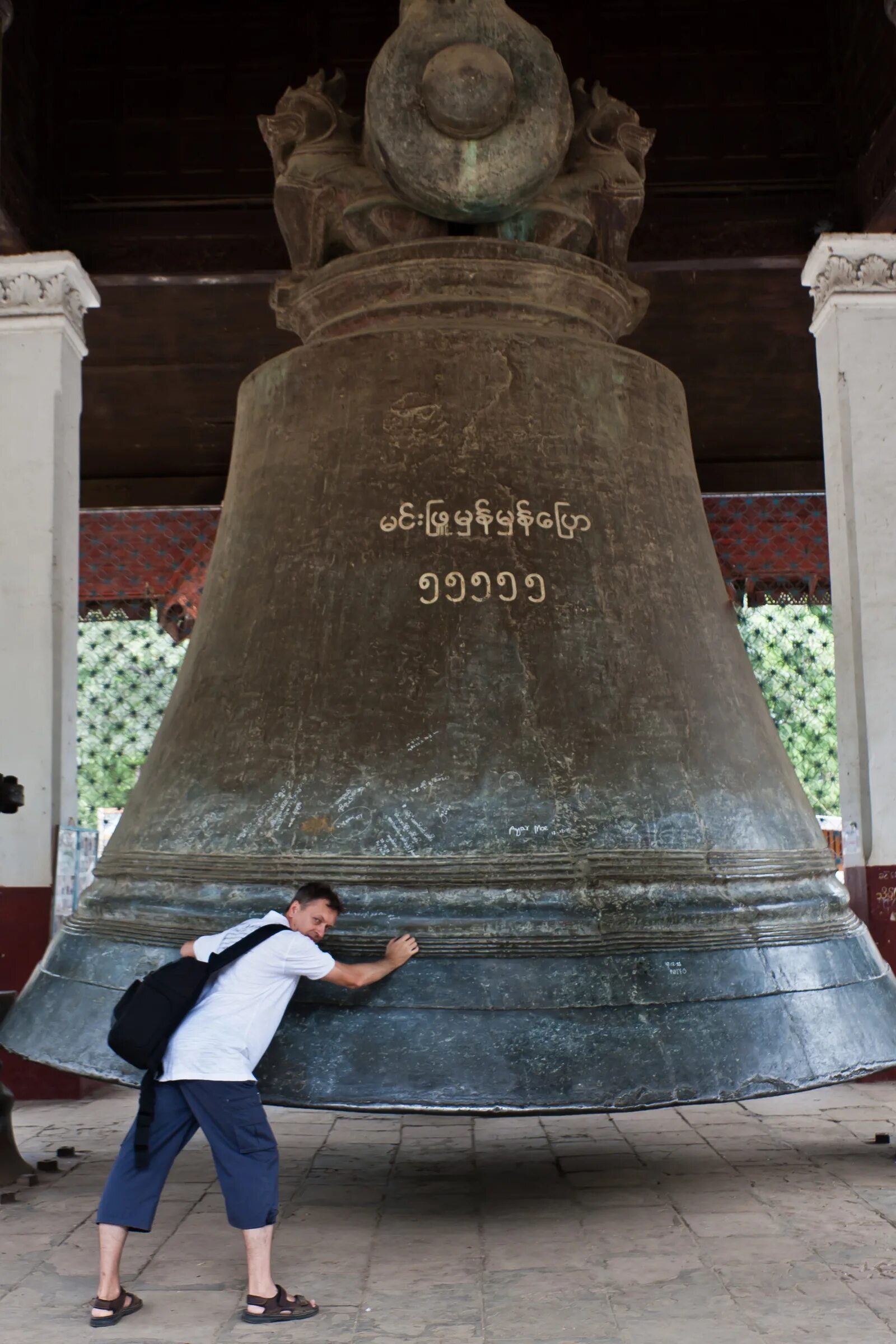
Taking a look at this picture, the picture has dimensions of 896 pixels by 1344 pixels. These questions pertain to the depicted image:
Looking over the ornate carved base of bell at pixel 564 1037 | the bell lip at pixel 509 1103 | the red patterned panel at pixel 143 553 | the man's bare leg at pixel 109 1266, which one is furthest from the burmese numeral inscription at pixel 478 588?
the red patterned panel at pixel 143 553

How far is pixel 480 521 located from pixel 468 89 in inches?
31.9

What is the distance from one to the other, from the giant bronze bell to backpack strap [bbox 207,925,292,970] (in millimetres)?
85

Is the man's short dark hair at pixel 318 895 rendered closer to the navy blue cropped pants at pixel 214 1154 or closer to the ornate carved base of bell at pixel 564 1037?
the ornate carved base of bell at pixel 564 1037

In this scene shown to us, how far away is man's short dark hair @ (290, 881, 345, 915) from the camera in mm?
2369

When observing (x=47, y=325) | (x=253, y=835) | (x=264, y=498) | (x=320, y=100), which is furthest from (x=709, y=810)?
(x=47, y=325)

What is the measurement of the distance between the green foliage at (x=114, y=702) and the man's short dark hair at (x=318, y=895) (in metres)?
21.6

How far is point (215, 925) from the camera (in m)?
2.49

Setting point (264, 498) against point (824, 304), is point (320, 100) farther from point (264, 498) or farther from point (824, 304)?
point (824, 304)

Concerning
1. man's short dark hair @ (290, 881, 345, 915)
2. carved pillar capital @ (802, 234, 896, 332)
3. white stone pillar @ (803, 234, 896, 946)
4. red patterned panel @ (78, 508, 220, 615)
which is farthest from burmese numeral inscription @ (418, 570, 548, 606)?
red patterned panel @ (78, 508, 220, 615)

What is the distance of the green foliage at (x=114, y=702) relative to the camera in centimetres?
2383

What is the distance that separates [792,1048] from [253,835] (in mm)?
1012

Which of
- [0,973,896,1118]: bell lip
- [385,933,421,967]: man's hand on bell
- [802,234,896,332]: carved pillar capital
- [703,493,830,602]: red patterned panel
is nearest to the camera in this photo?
[0,973,896,1118]: bell lip

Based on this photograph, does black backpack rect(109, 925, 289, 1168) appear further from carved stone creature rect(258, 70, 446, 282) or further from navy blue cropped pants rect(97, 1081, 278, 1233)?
carved stone creature rect(258, 70, 446, 282)

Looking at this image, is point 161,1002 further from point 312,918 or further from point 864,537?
point 864,537
